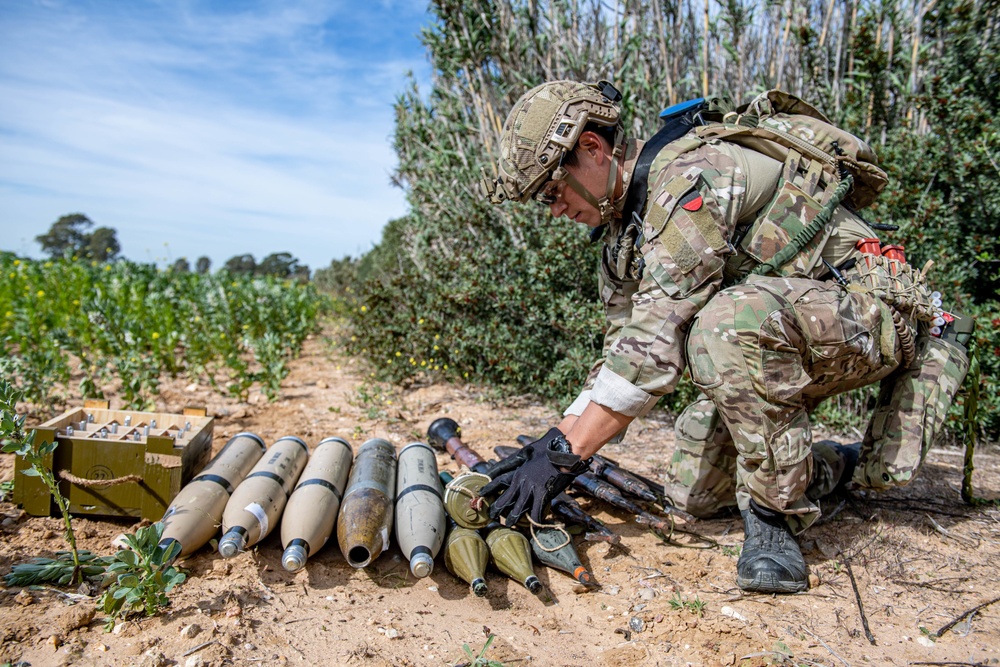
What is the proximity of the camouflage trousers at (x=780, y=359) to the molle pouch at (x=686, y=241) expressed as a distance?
142 millimetres

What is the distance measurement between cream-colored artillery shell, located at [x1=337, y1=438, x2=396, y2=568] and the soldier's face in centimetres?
152

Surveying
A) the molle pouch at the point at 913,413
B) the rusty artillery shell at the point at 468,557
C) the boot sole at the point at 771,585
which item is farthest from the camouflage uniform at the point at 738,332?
the rusty artillery shell at the point at 468,557

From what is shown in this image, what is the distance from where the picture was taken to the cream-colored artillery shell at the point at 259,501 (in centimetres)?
239

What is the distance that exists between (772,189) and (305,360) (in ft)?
18.9

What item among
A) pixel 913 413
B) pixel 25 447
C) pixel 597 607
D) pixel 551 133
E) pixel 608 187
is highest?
pixel 551 133

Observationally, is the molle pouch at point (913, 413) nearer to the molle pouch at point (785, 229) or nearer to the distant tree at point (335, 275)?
the molle pouch at point (785, 229)

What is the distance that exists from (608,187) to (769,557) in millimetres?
1662

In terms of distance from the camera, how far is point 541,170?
9.05 ft

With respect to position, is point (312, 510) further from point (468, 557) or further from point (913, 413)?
point (913, 413)

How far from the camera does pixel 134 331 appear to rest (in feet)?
18.5

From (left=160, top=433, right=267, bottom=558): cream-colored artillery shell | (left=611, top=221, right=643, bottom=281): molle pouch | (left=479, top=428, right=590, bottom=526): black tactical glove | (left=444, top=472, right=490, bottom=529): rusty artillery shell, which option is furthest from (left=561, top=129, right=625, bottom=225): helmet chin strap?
(left=160, top=433, right=267, bottom=558): cream-colored artillery shell

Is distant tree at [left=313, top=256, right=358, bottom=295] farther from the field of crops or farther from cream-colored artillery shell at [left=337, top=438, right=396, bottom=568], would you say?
cream-colored artillery shell at [left=337, top=438, right=396, bottom=568]

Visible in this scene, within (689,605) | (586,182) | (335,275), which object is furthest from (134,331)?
(335,275)

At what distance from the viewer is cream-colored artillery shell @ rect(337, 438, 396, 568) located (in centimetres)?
249
